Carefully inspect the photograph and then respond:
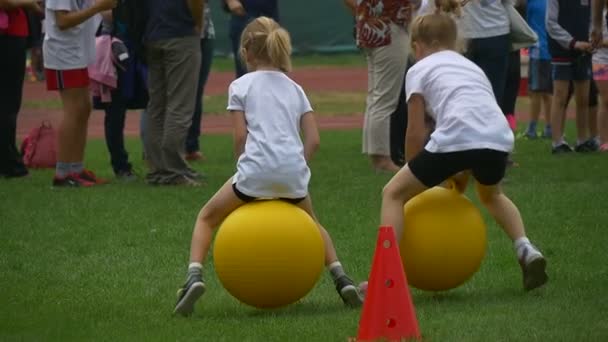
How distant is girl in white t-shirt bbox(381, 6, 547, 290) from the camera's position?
7.25 m

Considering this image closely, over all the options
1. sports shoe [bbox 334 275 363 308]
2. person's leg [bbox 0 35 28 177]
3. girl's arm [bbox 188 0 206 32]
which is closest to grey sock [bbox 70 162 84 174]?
person's leg [bbox 0 35 28 177]

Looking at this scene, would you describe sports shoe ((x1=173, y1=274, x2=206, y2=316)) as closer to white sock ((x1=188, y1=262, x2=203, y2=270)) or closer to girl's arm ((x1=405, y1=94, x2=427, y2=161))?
white sock ((x1=188, y1=262, x2=203, y2=270))

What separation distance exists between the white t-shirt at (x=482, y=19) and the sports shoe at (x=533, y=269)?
4873mm

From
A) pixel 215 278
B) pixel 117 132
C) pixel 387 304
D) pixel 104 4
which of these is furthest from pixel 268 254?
pixel 117 132

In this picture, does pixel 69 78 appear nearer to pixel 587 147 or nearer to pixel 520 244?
pixel 520 244

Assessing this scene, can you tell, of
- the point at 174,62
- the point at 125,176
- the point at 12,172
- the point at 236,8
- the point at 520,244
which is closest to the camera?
the point at 520,244

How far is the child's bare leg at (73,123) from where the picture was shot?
1230 centimetres

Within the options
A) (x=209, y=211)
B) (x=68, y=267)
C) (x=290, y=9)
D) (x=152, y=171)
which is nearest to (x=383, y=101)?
(x=152, y=171)

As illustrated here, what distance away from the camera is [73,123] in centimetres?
1236

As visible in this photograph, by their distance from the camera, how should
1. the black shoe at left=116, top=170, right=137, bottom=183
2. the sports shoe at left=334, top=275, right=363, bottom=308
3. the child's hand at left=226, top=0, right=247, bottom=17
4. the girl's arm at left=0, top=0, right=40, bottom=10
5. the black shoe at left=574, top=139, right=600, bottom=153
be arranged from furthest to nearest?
the black shoe at left=574, top=139, right=600, bottom=153
the child's hand at left=226, top=0, right=247, bottom=17
the black shoe at left=116, top=170, right=137, bottom=183
the girl's arm at left=0, top=0, right=40, bottom=10
the sports shoe at left=334, top=275, right=363, bottom=308

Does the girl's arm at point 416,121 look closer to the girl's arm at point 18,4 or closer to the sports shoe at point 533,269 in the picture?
the sports shoe at point 533,269

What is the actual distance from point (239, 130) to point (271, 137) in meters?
0.18

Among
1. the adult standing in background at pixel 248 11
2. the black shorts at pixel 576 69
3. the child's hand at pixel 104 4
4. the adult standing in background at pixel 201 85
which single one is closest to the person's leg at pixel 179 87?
Answer: the child's hand at pixel 104 4

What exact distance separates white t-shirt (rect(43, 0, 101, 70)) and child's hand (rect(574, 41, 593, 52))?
513cm
